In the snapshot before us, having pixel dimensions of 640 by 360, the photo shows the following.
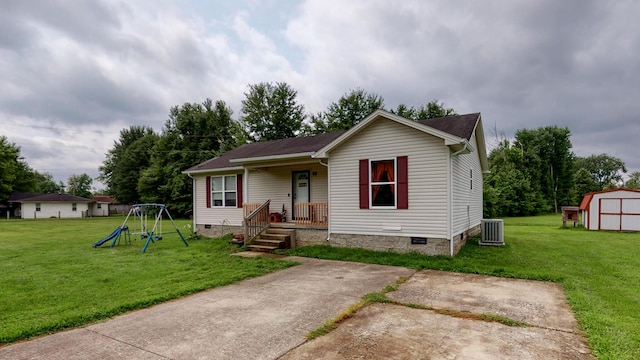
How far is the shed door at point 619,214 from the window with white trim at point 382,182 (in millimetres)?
13412

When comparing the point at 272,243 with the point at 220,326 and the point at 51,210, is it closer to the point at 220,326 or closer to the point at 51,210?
the point at 220,326

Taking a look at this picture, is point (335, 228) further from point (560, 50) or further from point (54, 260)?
point (560, 50)

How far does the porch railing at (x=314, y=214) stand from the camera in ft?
34.8

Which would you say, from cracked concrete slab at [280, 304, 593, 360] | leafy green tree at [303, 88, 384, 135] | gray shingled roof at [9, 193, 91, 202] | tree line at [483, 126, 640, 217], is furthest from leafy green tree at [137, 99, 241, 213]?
cracked concrete slab at [280, 304, 593, 360]

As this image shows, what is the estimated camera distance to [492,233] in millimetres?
10617

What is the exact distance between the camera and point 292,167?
485 inches

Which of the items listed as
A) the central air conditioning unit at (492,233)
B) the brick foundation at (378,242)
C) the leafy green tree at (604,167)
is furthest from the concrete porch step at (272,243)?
the leafy green tree at (604,167)

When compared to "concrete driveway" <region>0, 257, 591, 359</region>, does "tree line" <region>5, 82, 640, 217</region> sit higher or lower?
higher

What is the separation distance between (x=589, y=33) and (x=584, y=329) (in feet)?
40.7

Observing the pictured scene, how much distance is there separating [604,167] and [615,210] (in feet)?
202

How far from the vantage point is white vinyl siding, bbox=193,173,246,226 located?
13133 millimetres

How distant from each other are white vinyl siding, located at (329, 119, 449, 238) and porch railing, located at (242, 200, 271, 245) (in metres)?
2.74

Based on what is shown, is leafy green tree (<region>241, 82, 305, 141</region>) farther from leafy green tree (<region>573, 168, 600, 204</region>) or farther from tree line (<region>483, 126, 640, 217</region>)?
leafy green tree (<region>573, 168, 600, 204</region>)

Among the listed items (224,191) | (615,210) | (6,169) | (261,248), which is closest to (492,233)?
(261,248)
